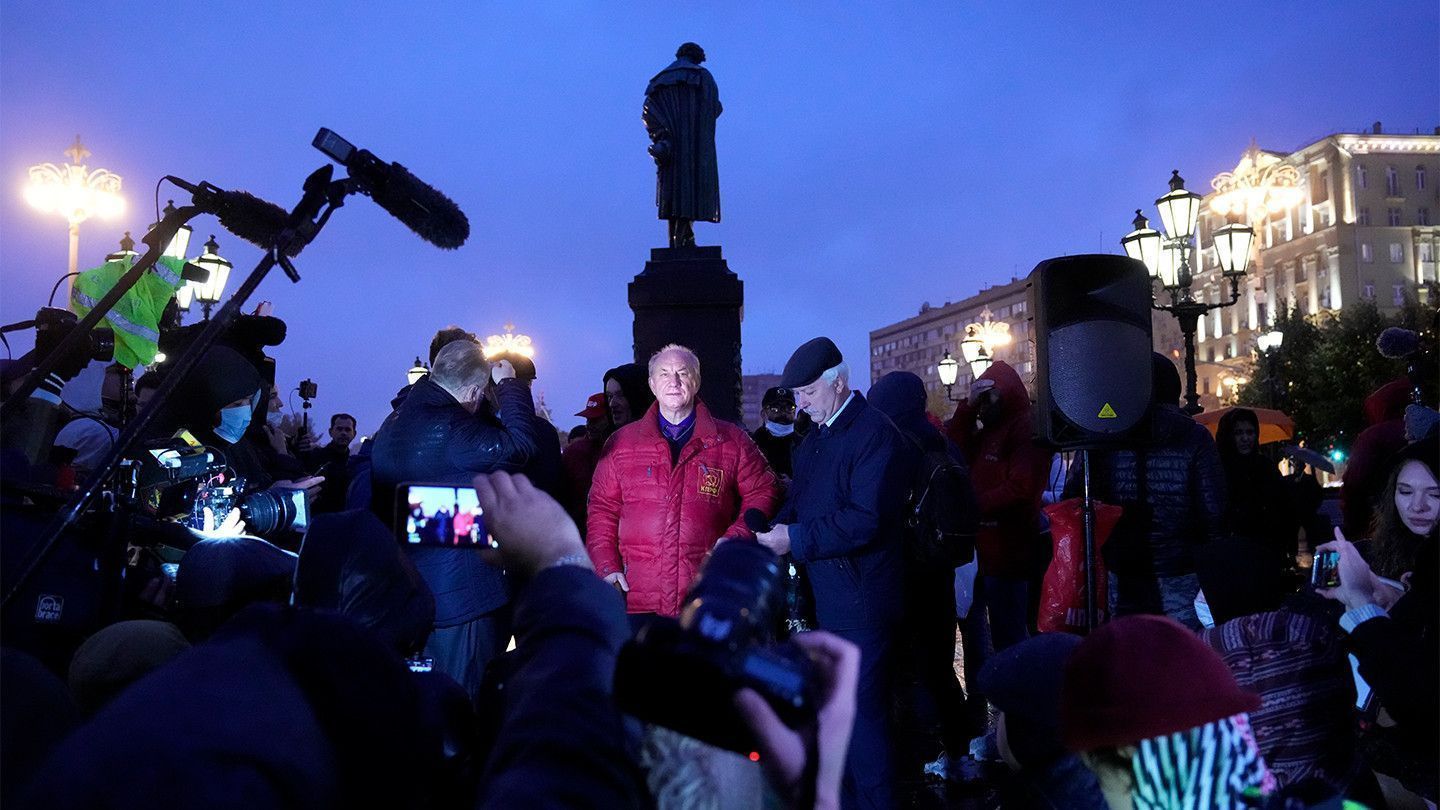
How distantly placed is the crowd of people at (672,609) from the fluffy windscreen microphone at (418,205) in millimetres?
743

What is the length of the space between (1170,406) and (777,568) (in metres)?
5.61

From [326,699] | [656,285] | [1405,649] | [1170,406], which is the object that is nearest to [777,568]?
[326,699]

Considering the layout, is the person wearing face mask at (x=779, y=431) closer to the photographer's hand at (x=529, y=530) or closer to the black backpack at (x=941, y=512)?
the black backpack at (x=941, y=512)

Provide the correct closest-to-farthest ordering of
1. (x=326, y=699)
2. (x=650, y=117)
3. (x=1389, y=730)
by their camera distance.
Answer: (x=326, y=699)
(x=1389, y=730)
(x=650, y=117)

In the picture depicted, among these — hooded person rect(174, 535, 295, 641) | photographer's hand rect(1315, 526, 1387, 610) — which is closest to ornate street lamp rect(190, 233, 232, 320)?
hooded person rect(174, 535, 295, 641)

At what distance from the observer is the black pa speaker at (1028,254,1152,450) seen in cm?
523

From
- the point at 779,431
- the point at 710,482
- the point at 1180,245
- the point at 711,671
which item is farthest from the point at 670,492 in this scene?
the point at 1180,245

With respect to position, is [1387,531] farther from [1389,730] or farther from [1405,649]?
[1405,649]

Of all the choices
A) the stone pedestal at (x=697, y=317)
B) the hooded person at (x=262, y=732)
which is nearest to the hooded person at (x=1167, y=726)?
the hooded person at (x=262, y=732)

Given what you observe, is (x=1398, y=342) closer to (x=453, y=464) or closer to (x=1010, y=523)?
(x=1010, y=523)

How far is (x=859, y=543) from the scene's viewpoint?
4.36 m

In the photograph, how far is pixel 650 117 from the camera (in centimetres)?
905

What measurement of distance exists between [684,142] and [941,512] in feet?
17.0

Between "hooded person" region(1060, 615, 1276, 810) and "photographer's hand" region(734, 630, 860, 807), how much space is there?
2.72 feet
